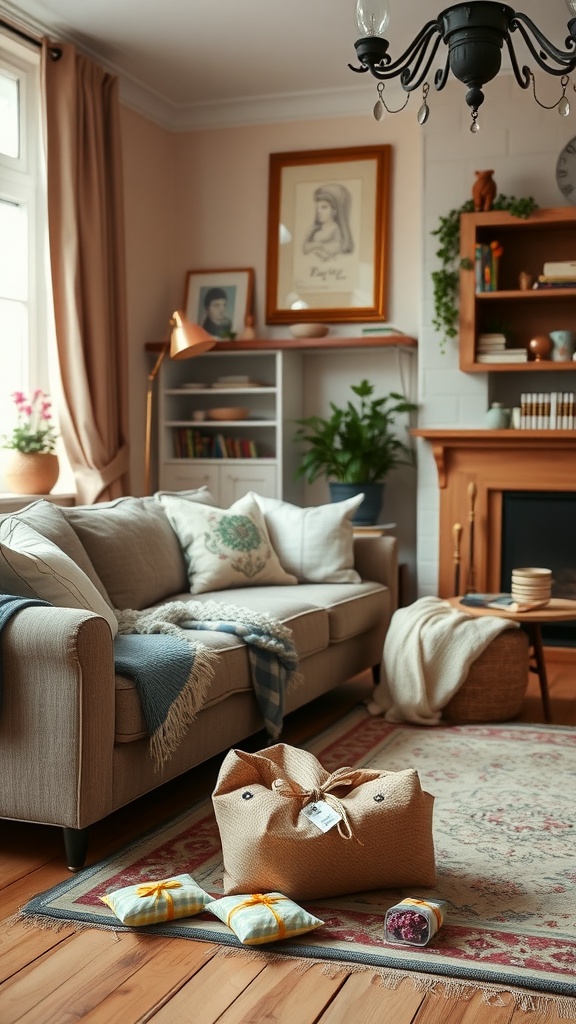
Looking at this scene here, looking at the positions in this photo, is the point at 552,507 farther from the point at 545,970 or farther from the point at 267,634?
the point at 545,970

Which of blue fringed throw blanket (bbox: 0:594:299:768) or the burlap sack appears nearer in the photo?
the burlap sack

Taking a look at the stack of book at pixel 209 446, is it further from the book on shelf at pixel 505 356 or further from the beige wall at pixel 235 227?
the book on shelf at pixel 505 356

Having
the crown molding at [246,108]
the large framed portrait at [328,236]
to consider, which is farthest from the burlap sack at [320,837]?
the crown molding at [246,108]

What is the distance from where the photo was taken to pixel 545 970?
2.04 metres

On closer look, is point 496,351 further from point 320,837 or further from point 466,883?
point 320,837

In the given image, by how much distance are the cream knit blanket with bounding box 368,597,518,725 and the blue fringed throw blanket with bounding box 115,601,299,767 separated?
625mm

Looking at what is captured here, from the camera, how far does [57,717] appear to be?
2521 mm

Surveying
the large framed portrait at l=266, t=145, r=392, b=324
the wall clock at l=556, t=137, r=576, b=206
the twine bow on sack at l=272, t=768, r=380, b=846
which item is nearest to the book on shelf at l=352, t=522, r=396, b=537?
the large framed portrait at l=266, t=145, r=392, b=324

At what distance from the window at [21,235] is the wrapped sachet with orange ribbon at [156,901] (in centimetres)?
291

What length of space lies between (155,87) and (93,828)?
14.1ft

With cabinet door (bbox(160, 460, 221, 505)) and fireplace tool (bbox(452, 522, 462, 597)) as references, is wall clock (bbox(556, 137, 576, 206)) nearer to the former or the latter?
fireplace tool (bbox(452, 522, 462, 597))

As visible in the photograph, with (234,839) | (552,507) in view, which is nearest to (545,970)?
(234,839)

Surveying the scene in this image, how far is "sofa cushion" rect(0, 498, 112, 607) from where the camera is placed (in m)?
3.25

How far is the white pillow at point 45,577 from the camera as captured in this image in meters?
2.80
